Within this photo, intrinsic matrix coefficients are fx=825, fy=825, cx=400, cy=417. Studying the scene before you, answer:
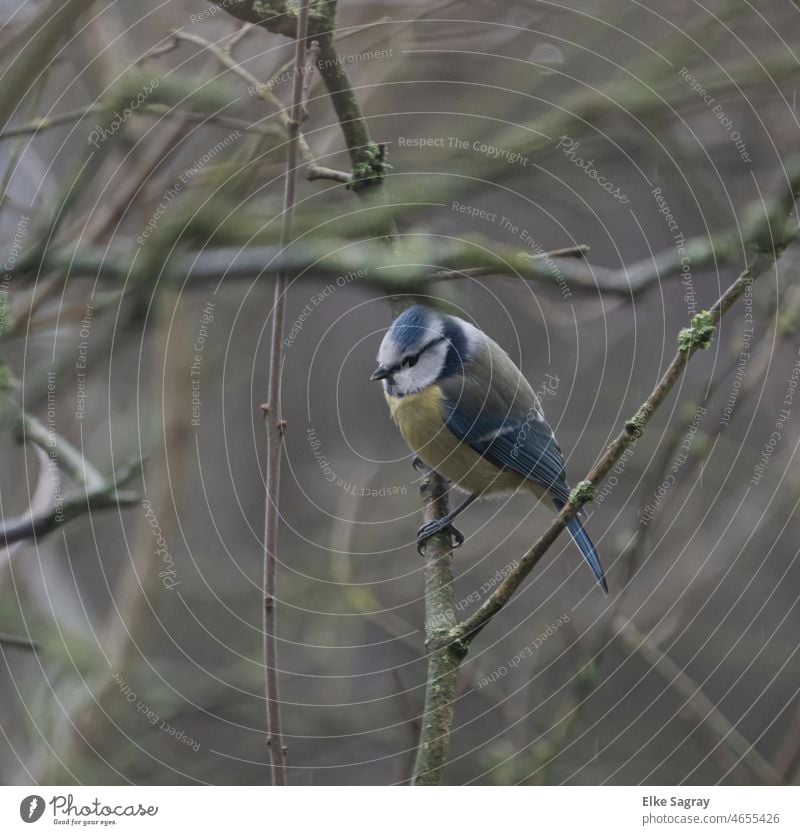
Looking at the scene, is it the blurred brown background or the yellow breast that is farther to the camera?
the yellow breast

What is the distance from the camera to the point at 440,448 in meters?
0.88

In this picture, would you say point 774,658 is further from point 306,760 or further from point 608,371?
point 306,760

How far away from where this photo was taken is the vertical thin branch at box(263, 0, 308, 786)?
669 mm

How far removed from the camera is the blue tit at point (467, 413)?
30.8 inches

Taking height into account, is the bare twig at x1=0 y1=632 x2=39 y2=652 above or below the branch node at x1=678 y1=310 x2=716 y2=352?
below

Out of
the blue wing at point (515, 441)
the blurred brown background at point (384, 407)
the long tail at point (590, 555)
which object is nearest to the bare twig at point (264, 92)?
the blurred brown background at point (384, 407)

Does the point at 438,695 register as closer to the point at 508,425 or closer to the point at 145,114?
the point at 508,425

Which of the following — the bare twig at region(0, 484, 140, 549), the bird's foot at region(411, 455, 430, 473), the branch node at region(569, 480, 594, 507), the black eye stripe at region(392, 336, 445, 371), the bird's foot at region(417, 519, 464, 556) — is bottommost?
the bird's foot at region(417, 519, 464, 556)

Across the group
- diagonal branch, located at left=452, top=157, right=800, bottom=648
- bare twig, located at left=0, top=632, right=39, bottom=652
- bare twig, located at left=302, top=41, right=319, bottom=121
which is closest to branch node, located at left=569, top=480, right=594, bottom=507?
diagonal branch, located at left=452, top=157, right=800, bottom=648

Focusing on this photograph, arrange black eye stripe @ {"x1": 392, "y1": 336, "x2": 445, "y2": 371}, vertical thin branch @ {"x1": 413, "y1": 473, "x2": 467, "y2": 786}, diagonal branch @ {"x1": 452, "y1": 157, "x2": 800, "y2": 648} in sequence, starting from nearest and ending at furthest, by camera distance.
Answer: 1. diagonal branch @ {"x1": 452, "y1": 157, "x2": 800, "y2": 648}
2. vertical thin branch @ {"x1": 413, "y1": 473, "x2": 467, "y2": 786}
3. black eye stripe @ {"x1": 392, "y1": 336, "x2": 445, "y2": 371}

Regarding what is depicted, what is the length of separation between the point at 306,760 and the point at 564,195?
0.55 meters

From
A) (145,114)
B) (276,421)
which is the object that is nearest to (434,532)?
(276,421)

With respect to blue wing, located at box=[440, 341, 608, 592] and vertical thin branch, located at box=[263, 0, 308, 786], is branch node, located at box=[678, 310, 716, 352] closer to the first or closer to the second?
blue wing, located at box=[440, 341, 608, 592]

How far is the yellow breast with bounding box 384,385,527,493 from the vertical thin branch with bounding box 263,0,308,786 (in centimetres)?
17
